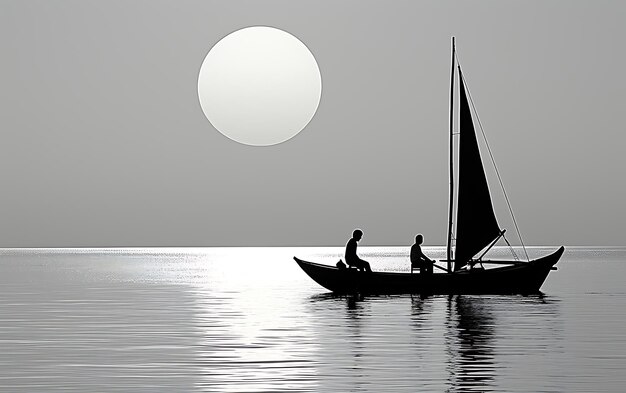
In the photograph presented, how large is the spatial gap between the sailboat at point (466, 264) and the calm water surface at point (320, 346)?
0.79 meters

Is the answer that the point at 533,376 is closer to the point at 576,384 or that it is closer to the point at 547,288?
the point at 576,384

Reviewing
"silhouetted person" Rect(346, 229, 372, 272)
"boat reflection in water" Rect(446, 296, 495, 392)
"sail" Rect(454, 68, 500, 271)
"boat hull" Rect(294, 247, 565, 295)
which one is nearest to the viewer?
"boat reflection in water" Rect(446, 296, 495, 392)

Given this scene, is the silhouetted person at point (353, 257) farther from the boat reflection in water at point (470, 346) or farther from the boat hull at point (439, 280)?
the boat reflection in water at point (470, 346)

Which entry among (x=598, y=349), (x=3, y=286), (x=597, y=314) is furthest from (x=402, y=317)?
(x=3, y=286)

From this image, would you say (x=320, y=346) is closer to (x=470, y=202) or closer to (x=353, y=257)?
(x=353, y=257)

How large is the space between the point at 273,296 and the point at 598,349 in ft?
107

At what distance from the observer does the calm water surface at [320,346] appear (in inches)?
1007

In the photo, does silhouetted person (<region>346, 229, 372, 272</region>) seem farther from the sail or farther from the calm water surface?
the sail

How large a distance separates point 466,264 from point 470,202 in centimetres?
273

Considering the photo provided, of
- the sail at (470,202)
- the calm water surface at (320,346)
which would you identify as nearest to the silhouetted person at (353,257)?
the calm water surface at (320,346)

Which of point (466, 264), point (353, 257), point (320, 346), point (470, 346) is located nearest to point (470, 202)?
point (466, 264)

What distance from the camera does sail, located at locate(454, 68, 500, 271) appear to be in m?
54.3

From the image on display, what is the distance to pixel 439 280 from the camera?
173 ft

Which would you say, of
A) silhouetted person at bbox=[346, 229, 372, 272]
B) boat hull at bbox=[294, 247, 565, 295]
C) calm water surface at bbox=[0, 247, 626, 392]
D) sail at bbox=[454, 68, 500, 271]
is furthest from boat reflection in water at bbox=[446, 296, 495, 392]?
silhouetted person at bbox=[346, 229, 372, 272]
